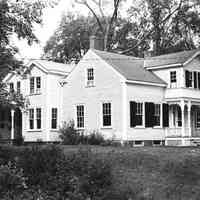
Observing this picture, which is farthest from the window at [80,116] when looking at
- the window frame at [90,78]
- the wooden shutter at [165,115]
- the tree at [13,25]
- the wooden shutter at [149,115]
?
the tree at [13,25]

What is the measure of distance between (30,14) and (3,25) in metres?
1.09

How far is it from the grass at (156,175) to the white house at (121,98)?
10.9m

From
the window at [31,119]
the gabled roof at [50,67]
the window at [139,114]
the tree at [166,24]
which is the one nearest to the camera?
the window at [139,114]

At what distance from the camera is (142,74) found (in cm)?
3356

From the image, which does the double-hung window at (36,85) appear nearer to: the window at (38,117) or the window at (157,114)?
the window at (38,117)

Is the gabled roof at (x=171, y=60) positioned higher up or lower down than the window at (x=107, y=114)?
higher up

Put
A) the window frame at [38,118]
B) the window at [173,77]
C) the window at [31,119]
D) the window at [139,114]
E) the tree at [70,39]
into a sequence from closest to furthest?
the window at [139,114]
the window at [173,77]
the window frame at [38,118]
the window at [31,119]
the tree at [70,39]

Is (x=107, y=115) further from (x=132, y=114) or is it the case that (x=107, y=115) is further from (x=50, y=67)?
(x=50, y=67)

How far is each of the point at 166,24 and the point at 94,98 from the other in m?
24.4

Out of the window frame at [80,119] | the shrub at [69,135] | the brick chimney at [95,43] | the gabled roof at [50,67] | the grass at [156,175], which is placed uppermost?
the brick chimney at [95,43]

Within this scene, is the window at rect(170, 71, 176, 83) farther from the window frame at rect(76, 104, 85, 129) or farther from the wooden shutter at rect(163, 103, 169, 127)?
the window frame at rect(76, 104, 85, 129)

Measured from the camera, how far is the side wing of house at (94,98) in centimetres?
3147

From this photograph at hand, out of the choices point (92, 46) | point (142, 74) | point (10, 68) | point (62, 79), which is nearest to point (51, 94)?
point (62, 79)

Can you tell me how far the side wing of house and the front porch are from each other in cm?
467
